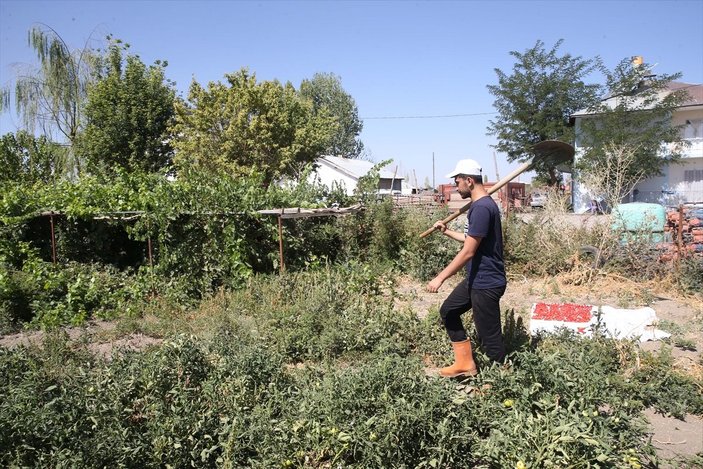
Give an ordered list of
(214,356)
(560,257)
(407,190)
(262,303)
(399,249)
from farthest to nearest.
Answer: (407,190) → (399,249) → (560,257) → (262,303) → (214,356)

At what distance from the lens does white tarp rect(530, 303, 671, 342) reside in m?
5.84

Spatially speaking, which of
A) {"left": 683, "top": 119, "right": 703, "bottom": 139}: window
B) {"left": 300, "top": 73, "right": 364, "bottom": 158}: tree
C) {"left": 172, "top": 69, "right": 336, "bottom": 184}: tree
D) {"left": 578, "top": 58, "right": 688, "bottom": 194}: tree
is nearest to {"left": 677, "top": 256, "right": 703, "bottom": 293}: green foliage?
{"left": 172, "top": 69, "right": 336, "bottom": 184}: tree

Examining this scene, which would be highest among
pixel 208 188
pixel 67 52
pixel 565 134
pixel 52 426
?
pixel 67 52

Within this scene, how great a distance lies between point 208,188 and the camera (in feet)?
28.5

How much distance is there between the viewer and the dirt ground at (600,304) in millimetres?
4035

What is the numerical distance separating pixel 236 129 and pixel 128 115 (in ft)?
12.8

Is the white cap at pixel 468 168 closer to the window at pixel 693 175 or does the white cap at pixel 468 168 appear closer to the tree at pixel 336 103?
the window at pixel 693 175

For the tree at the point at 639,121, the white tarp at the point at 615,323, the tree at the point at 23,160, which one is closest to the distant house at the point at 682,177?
the tree at the point at 639,121

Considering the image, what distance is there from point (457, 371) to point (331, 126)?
940 inches

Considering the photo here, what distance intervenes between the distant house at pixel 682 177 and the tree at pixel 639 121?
2234mm

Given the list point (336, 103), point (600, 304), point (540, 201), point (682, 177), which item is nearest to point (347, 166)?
point (336, 103)

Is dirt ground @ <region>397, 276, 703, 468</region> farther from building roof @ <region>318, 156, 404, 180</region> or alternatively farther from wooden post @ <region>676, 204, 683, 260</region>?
building roof @ <region>318, 156, 404, 180</region>

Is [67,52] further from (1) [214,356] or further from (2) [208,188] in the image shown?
(1) [214,356]

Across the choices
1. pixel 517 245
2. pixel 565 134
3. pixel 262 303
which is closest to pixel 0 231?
pixel 262 303
